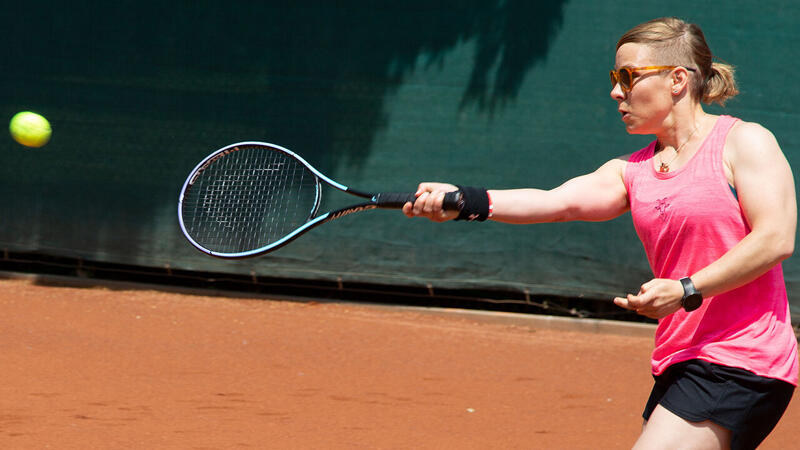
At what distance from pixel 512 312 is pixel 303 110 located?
2.05 meters

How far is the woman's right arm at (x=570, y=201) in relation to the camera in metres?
2.48

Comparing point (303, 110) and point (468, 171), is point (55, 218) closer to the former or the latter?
point (303, 110)

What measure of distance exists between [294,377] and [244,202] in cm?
99

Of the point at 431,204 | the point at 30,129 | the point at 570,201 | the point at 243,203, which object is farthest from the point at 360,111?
the point at 570,201

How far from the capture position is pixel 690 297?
2.03 metres

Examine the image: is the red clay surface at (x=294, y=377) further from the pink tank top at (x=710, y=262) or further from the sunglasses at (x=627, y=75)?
the sunglasses at (x=627, y=75)

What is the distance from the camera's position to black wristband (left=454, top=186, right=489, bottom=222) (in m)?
2.52

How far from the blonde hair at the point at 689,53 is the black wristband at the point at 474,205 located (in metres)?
0.57

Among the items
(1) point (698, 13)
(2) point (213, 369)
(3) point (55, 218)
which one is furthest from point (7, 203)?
(1) point (698, 13)

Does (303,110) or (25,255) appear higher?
(303,110)

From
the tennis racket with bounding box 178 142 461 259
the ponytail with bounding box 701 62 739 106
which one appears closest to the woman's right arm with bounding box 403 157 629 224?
the ponytail with bounding box 701 62 739 106

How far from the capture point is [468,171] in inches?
245

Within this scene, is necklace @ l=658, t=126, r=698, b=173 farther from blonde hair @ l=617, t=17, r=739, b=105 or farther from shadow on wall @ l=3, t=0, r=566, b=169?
shadow on wall @ l=3, t=0, r=566, b=169

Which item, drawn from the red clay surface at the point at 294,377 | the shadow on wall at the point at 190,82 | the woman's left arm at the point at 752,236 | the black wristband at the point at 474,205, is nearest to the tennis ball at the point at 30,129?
the shadow on wall at the point at 190,82
